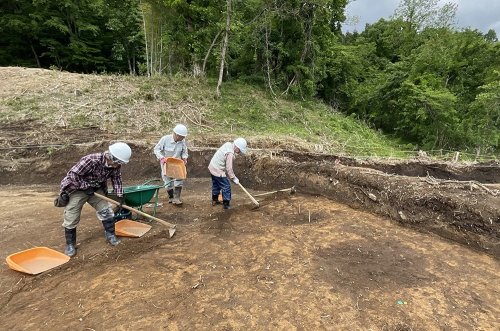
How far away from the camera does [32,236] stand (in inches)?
199

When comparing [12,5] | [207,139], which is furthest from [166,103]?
[12,5]

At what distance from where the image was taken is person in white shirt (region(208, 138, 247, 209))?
228 inches

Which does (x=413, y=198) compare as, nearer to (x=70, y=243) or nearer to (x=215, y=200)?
(x=215, y=200)

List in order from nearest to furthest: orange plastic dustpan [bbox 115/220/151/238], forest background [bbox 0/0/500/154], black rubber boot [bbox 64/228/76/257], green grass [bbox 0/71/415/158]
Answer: black rubber boot [bbox 64/228/76/257], orange plastic dustpan [bbox 115/220/151/238], green grass [bbox 0/71/415/158], forest background [bbox 0/0/500/154]

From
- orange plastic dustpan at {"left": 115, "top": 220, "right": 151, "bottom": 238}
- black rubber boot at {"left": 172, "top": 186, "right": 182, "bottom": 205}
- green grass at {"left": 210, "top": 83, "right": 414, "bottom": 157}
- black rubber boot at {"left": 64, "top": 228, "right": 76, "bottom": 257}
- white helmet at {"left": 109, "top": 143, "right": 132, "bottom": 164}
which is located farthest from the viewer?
green grass at {"left": 210, "top": 83, "right": 414, "bottom": 157}

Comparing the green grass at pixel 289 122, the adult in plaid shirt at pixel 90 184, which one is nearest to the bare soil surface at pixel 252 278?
the adult in plaid shirt at pixel 90 184

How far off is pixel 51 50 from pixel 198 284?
24.8 metres

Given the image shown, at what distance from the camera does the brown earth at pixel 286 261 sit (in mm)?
3416

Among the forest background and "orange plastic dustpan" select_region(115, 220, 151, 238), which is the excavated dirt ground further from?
the forest background

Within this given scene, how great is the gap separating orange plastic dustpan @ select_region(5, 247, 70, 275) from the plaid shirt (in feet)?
2.98

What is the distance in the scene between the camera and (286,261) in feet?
14.8

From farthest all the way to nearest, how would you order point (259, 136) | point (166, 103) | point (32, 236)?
point (166, 103) → point (259, 136) → point (32, 236)

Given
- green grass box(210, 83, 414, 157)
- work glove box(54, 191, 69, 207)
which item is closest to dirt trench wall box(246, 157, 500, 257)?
green grass box(210, 83, 414, 157)

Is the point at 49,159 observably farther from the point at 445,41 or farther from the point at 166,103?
the point at 445,41
